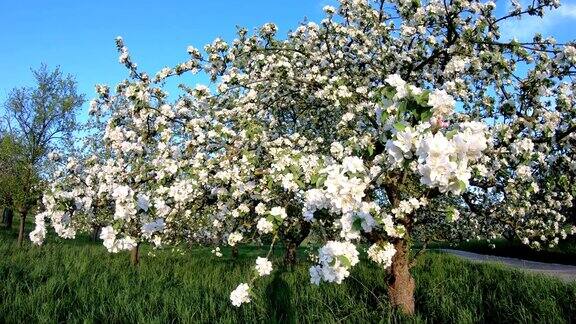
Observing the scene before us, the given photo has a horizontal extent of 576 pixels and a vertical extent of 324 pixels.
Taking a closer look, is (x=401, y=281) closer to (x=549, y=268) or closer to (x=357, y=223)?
(x=357, y=223)

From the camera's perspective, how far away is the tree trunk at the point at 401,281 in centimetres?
775

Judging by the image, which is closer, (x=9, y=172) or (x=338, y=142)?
(x=338, y=142)

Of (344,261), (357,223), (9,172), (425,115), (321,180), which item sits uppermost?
(9,172)

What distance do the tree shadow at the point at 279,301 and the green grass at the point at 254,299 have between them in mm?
19

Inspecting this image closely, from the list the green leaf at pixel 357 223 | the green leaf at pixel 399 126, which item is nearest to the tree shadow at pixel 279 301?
the green leaf at pixel 357 223

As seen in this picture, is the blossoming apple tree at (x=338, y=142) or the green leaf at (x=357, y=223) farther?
the blossoming apple tree at (x=338, y=142)

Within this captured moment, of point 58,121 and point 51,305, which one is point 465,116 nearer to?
point 51,305

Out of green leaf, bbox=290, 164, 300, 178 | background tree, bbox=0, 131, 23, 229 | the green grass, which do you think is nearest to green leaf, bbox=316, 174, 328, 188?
green leaf, bbox=290, 164, 300, 178

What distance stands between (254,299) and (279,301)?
49 cm

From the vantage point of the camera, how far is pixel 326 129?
402 inches

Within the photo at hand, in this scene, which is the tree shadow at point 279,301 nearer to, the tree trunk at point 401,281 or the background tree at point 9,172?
the tree trunk at point 401,281

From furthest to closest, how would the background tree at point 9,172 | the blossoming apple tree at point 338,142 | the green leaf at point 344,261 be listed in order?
the background tree at point 9,172
the blossoming apple tree at point 338,142
the green leaf at point 344,261

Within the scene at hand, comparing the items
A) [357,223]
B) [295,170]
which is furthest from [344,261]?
[295,170]

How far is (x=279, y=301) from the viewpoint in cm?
773
